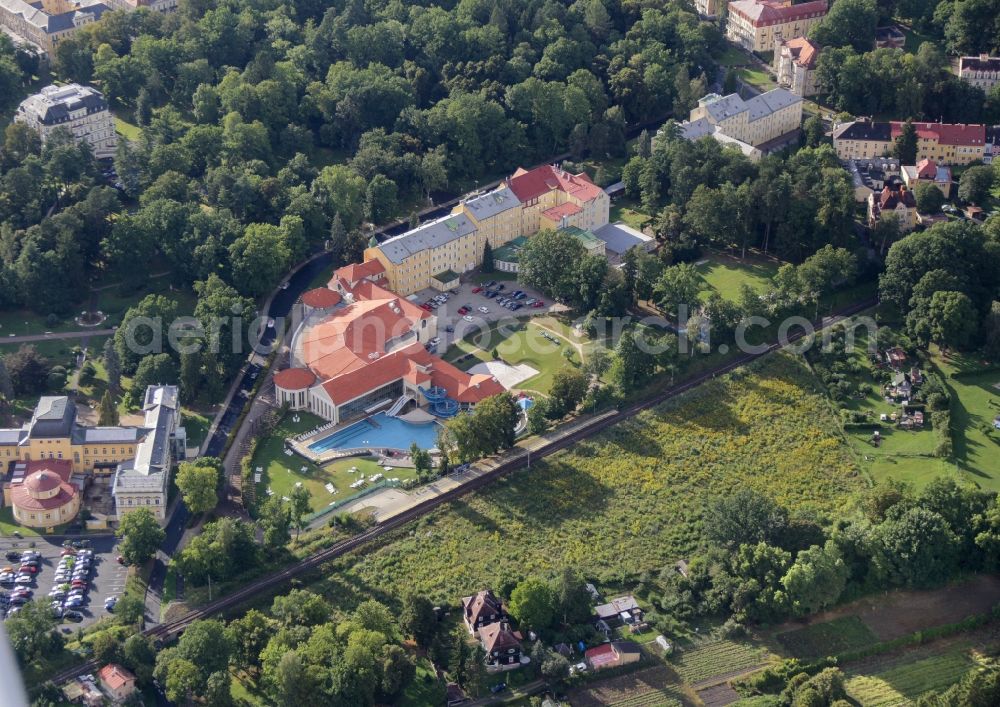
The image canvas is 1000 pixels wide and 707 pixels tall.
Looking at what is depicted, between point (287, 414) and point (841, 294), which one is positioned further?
point (841, 294)

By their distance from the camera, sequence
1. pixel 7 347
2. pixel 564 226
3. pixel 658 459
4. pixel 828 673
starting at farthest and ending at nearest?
pixel 564 226 < pixel 7 347 < pixel 658 459 < pixel 828 673

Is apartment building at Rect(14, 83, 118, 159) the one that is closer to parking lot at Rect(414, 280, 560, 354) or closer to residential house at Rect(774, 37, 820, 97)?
parking lot at Rect(414, 280, 560, 354)

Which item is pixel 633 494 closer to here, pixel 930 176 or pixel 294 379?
pixel 294 379

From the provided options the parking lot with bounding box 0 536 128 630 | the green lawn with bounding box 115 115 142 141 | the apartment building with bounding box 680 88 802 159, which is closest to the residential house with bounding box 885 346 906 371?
the apartment building with bounding box 680 88 802 159

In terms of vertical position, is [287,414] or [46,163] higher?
[46,163]

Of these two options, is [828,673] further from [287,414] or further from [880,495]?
[287,414]

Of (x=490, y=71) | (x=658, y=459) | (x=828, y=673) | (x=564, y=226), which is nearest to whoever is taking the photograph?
(x=828, y=673)

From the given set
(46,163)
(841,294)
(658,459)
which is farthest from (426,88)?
(658,459)
